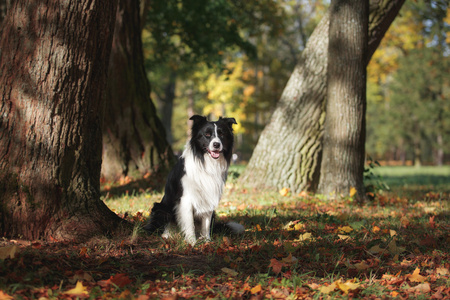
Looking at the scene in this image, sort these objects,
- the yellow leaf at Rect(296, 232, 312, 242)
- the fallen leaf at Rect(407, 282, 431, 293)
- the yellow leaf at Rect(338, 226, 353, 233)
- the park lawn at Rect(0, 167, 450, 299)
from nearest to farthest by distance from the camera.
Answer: the park lawn at Rect(0, 167, 450, 299) → the fallen leaf at Rect(407, 282, 431, 293) → the yellow leaf at Rect(296, 232, 312, 242) → the yellow leaf at Rect(338, 226, 353, 233)

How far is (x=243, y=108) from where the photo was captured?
28625mm

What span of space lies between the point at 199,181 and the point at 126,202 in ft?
7.72

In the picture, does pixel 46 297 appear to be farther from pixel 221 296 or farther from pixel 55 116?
pixel 55 116

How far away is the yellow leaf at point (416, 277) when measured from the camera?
10.5ft

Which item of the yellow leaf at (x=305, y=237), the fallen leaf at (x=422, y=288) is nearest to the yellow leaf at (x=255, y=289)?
the fallen leaf at (x=422, y=288)

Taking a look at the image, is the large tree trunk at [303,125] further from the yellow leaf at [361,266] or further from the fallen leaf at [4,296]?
the fallen leaf at [4,296]

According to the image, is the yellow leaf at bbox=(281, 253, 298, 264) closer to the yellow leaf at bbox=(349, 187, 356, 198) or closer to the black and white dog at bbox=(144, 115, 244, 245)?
the black and white dog at bbox=(144, 115, 244, 245)

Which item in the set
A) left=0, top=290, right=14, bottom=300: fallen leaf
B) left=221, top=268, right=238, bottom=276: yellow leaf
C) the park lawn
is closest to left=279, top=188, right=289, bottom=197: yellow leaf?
the park lawn

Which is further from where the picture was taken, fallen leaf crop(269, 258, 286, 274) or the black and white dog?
the black and white dog

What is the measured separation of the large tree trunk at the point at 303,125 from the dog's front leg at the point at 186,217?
3.67 meters

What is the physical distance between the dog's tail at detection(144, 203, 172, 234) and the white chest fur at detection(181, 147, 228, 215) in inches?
12.7

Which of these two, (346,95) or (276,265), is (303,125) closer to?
(346,95)

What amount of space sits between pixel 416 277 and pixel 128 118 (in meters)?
6.75

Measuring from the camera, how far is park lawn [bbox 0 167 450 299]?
9.16ft
